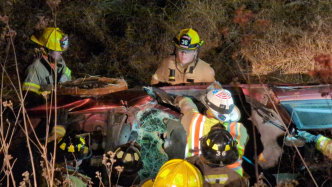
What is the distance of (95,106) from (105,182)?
110cm

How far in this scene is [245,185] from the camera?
3.93m

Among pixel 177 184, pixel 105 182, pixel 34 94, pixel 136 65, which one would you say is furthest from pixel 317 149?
pixel 136 65

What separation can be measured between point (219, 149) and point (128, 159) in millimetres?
1179

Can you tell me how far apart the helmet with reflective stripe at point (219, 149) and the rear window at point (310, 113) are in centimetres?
142

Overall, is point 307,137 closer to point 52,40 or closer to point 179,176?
point 179,176

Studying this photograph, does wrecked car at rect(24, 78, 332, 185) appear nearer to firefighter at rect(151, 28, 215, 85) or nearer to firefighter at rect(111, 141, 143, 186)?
firefighter at rect(111, 141, 143, 186)

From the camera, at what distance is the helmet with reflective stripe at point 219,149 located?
12.7 ft

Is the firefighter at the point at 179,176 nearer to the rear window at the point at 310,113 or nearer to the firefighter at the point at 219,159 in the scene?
the firefighter at the point at 219,159

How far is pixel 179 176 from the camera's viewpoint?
3.51 meters

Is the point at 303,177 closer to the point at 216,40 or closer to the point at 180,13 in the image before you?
A: the point at 216,40

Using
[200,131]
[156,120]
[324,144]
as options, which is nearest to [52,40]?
[156,120]

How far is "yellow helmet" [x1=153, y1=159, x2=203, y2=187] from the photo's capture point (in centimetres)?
350

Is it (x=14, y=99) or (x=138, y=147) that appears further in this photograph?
(x=14, y=99)

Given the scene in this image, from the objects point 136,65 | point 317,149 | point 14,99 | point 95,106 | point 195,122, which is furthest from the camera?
point 136,65
